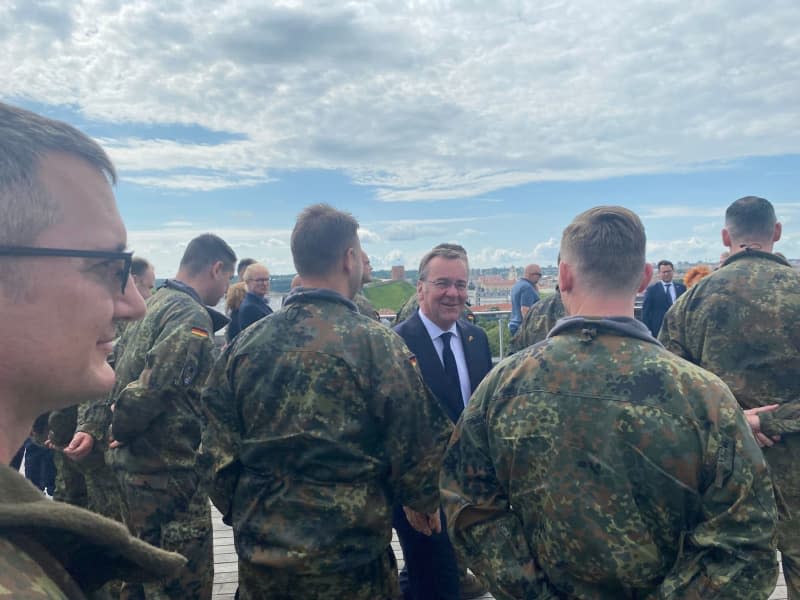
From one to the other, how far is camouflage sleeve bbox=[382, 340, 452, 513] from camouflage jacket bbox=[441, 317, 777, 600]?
55 cm

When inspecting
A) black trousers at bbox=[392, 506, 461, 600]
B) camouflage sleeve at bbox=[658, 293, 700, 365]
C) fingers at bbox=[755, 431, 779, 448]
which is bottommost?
black trousers at bbox=[392, 506, 461, 600]

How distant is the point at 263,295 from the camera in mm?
6852

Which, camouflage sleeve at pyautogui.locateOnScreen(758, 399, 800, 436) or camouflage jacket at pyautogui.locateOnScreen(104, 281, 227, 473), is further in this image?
camouflage jacket at pyautogui.locateOnScreen(104, 281, 227, 473)

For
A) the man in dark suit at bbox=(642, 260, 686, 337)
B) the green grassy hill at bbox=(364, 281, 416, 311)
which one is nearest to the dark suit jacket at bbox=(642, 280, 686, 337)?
the man in dark suit at bbox=(642, 260, 686, 337)

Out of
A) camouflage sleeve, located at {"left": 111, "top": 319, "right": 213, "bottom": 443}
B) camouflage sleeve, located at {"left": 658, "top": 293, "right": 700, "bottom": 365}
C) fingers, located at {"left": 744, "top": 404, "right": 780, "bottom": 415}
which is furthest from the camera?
camouflage sleeve, located at {"left": 658, "top": 293, "right": 700, "bottom": 365}

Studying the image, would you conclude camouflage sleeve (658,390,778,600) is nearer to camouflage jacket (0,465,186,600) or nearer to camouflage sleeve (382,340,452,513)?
camouflage sleeve (382,340,452,513)

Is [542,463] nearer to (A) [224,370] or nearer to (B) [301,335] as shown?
(B) [301,335]

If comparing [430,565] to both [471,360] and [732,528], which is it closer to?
[471,360]

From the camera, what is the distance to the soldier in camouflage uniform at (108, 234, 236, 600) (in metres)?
3.17

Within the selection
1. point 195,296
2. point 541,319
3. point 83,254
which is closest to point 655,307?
point 541,319

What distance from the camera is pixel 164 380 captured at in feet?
10.4

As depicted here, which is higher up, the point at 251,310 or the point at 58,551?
the point at 58,551

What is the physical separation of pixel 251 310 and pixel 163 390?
2813 mm

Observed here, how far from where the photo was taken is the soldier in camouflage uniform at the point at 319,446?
234 centimetres
